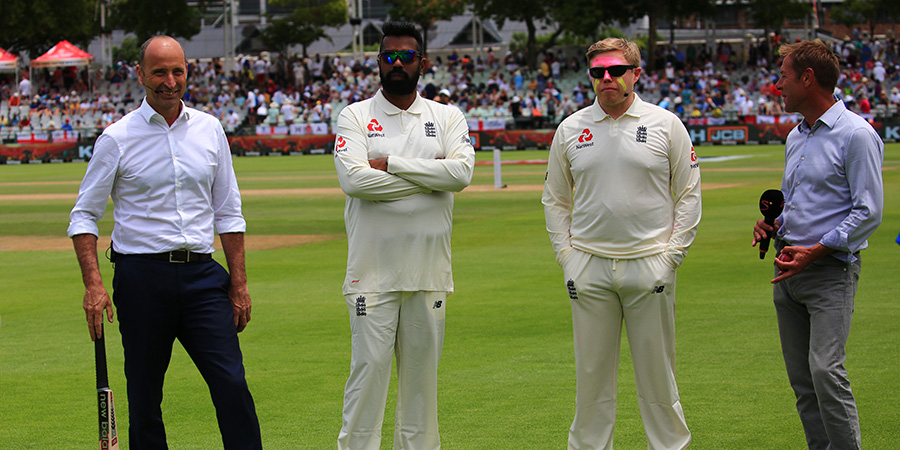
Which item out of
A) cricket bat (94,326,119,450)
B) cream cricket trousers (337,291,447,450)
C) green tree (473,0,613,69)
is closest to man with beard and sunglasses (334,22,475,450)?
cream cricket trousers (337,291,447,450)

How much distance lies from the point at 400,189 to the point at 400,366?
3.16 ft

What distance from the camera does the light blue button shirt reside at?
518 centimetres

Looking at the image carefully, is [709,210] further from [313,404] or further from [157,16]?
[157,16]

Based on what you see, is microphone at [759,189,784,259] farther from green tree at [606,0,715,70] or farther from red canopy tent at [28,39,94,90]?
red canopy tent at [28,39,94,90]

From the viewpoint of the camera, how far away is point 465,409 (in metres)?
7.17

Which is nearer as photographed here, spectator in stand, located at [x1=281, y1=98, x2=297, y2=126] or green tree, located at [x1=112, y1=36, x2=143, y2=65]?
spectator in stand, located at [x1=281, y1=98, x2=297, y2=126]

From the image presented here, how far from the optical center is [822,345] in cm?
520

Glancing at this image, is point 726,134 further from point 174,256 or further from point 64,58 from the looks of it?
point 174,256

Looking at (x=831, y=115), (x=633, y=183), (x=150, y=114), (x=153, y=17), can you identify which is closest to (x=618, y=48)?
(x=633, y=183)

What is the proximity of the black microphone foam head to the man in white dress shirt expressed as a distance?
290 cm

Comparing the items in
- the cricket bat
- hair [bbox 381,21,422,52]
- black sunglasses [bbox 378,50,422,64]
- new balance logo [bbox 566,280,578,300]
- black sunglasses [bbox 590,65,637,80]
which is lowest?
the cricket bat

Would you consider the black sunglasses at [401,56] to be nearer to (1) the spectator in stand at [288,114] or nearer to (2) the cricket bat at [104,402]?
(2) the cricket bat at [104,402]

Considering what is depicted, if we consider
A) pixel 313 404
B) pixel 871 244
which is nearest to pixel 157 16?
pixel 871 244

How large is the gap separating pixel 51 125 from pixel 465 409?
5568 cm
